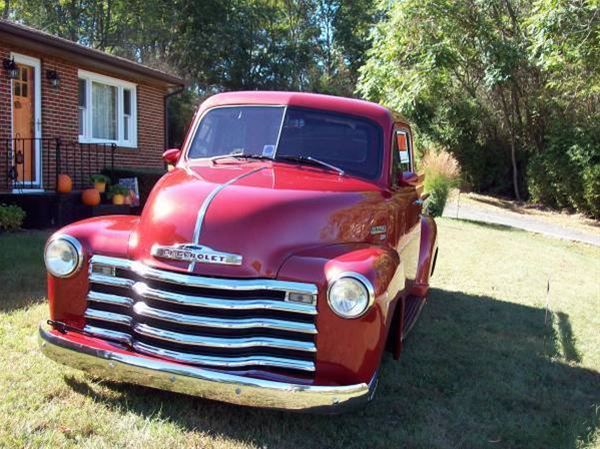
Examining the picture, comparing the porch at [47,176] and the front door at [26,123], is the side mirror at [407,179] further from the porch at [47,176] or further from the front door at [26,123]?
the front door at [26,123]

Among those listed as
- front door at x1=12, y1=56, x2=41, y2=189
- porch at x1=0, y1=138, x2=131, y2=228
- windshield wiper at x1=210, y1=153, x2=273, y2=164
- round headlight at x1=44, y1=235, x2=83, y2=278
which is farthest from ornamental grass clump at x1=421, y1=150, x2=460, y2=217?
round headlight at x1=44, y1=235, x2=83, y2=278

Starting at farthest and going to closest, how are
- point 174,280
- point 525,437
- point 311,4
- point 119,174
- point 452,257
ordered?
point 311,4
point 119,174
point 452,257
point 525,437
point 174,280

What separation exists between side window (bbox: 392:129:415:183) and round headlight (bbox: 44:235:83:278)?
2.28 meters

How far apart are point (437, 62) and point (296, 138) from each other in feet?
47.2

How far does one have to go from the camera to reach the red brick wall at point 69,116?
965 centimetres


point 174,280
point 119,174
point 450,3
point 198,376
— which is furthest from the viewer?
point 450,3

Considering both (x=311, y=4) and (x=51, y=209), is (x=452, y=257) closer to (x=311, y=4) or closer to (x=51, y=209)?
(x=51, y=209)

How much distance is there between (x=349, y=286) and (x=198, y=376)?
89 centimetres

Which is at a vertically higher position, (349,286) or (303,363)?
(349,286)

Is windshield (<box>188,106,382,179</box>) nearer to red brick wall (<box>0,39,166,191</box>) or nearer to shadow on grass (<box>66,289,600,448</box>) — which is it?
shadow on grass (<box>66,289,600,448</box>)

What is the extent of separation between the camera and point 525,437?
3.38m

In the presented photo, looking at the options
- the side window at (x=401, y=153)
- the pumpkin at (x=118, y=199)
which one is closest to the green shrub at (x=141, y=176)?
the pumpkin at (x=118, y=199)

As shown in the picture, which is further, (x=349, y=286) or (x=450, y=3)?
(x=450, y=3)

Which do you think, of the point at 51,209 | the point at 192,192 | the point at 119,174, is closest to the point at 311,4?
the point at 119,174
